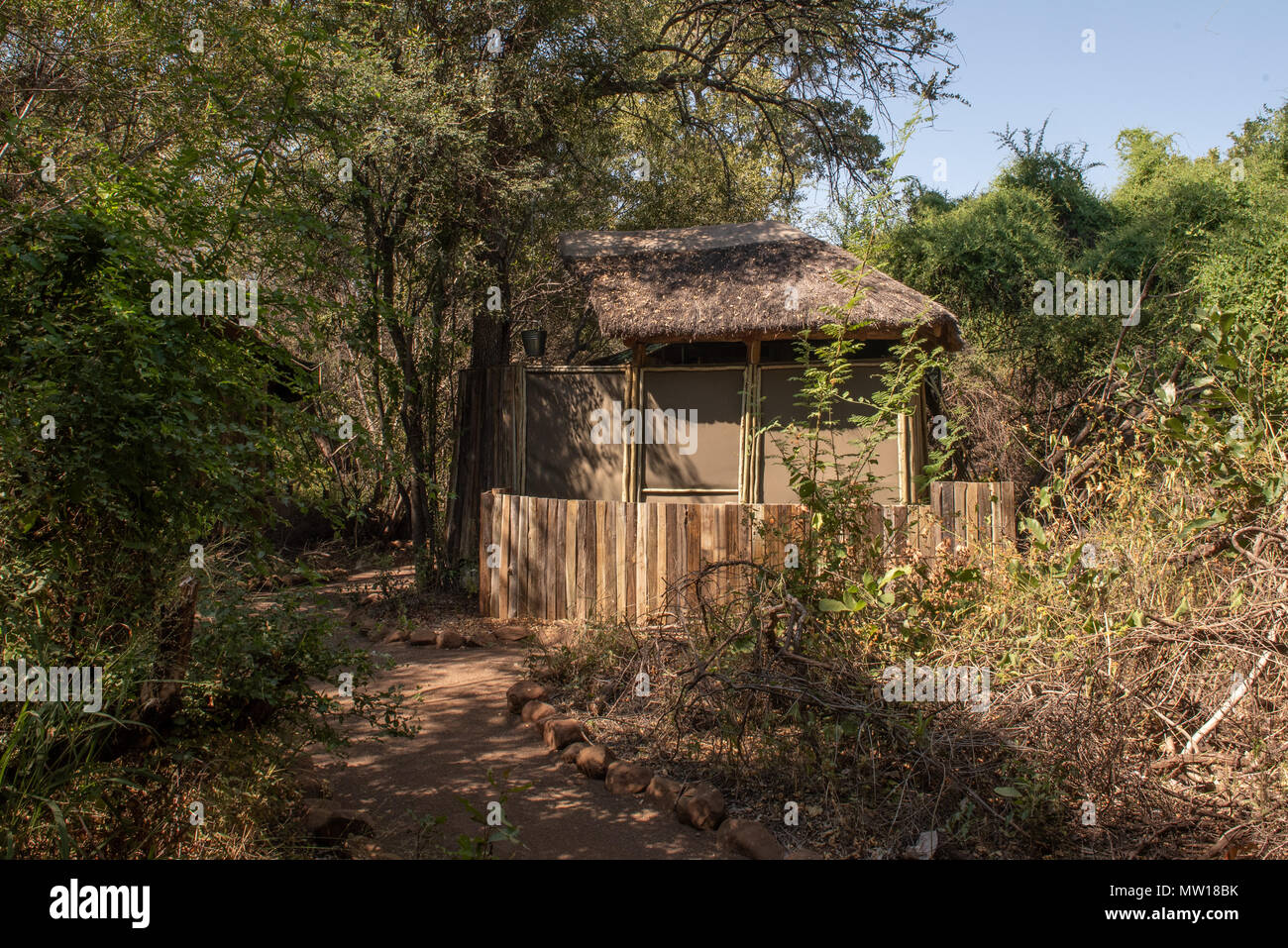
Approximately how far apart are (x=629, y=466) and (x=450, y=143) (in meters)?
3.70

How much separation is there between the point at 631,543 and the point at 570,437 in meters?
2.84

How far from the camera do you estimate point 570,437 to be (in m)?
9.88

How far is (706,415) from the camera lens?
31.1 feet

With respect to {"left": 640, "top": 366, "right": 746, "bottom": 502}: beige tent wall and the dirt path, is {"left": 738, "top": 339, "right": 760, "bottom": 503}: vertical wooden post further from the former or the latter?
the dirt path

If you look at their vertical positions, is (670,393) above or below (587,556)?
above

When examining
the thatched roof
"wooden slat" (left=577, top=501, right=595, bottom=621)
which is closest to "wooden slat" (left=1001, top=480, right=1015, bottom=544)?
the thatched roof

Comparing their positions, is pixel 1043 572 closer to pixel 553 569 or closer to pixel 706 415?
pixel 553 569

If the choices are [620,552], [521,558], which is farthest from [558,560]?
[620,552]

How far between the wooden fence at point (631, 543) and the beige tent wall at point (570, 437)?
1556mm

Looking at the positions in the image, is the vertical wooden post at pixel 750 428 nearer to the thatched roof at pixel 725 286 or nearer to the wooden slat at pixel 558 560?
the thatched roof at pixel 725 286

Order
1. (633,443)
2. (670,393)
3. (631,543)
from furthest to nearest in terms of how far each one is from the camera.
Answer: (670,393), (633,443), (631,543)

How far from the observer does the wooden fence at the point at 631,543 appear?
254 inches

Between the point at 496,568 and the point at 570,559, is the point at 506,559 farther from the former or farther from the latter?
the point at 570,559
